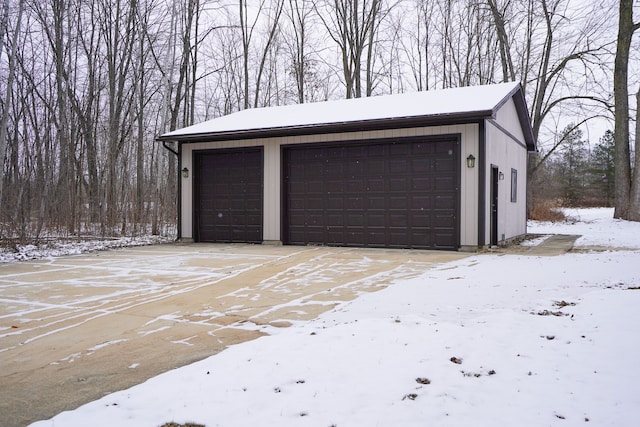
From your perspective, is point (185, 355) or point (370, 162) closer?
point (185, 355)

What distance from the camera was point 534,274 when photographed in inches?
223

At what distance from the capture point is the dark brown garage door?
11031 millimetres

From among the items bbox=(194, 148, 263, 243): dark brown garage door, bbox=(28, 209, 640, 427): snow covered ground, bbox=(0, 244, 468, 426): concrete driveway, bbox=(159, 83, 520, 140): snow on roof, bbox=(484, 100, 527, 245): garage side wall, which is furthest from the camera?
bbox=(194, 148, 263, 243): dark brown garage door

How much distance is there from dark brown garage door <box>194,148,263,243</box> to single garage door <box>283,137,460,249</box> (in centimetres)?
84

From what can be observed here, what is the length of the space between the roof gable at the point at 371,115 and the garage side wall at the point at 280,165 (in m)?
0.21

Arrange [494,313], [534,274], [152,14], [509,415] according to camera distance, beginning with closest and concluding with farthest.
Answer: [509,415]
[494,313]
[534,274]
[152,14]

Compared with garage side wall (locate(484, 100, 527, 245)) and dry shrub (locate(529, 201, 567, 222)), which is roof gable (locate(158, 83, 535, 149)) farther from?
dry shrub (locate(529, 201, 567, 222))

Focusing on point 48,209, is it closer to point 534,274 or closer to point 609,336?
point 534,274

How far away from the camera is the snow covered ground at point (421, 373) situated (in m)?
2.07

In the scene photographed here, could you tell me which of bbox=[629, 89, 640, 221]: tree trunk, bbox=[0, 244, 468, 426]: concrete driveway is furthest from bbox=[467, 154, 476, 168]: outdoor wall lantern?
bbox=[629, 89, 640, 221]: tree trunk

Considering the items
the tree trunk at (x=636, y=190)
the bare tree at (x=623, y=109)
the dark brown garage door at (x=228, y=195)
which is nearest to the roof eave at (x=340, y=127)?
the dark brown garage door at (x=228, y=195)

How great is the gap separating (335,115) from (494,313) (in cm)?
761

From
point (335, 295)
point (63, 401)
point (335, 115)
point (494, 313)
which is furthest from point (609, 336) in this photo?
point (335, 115)

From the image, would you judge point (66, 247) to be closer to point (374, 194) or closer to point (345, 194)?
point (345, 194)
